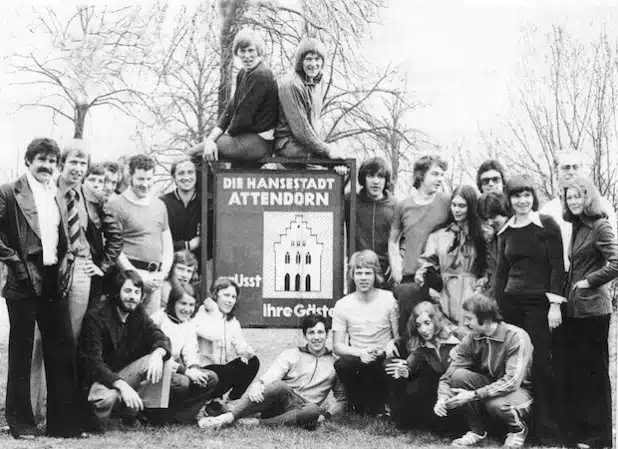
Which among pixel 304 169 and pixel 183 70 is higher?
pixel 183 70

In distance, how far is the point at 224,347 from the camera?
7656 millimetres

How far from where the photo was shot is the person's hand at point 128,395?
6902 mm

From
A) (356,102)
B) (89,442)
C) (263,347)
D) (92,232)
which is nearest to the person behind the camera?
(89,442)

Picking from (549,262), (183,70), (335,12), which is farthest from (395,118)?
(549,262)

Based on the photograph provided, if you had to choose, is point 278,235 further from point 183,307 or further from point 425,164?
point 425,164

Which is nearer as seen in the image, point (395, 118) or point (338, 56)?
point (338, 56)

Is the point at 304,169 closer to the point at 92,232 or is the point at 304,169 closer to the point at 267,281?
the point at 267,281

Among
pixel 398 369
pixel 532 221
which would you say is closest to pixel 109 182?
pixel 398 369

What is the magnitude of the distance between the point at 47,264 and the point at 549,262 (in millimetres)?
3534

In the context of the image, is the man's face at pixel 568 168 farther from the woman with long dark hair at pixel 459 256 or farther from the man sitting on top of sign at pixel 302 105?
the man sitting on top of sign at pixel 302 105

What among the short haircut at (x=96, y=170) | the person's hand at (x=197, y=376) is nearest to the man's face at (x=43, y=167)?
the short haircut at (x=96, y=170)

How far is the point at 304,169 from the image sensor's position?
26.9ft

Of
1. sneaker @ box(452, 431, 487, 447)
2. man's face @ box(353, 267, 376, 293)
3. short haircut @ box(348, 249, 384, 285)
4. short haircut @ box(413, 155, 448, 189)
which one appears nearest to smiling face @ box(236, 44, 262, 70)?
short haircut @ box(413, 155, 448, 189)

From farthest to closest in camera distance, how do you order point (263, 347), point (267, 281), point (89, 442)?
point (263, 347) → point (267, 281) → point (89, 442)
